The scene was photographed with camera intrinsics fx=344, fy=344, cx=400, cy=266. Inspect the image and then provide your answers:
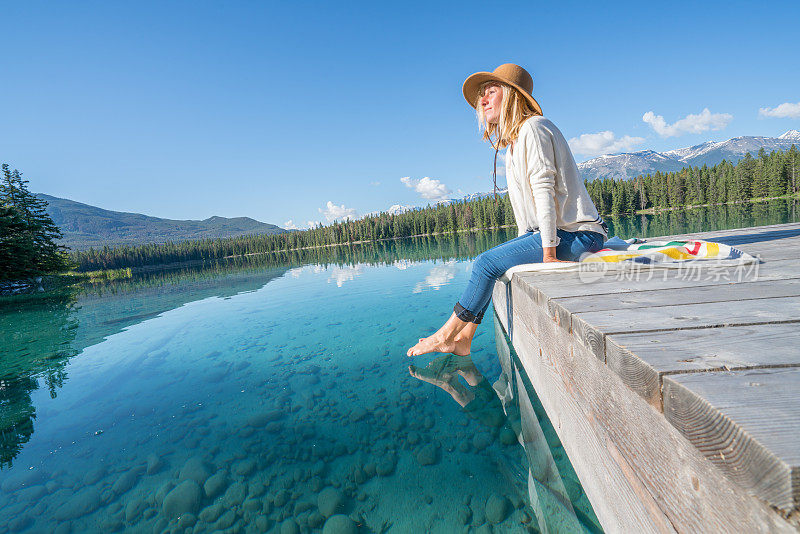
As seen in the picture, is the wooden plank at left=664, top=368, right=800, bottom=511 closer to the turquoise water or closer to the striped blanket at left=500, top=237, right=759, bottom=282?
the turquoise water

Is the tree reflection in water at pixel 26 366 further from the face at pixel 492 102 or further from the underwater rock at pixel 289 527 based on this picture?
the face at pixel 492 102

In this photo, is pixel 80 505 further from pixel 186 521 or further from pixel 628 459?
pixel 628 459

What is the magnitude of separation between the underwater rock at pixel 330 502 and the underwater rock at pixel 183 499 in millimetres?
907

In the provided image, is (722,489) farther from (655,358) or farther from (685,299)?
(685,299)

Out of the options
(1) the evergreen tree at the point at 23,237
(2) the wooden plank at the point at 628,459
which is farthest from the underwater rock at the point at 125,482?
(1) the evergreen tree at the point at 23,237

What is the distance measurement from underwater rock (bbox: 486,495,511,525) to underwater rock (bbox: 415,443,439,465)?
0.55 m

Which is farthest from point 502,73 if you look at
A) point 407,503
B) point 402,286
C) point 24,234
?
point 24,234

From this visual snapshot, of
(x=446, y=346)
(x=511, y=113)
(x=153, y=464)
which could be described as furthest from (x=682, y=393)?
(x=153, y=464)

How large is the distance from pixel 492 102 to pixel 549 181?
121cm

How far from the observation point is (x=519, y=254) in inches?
135

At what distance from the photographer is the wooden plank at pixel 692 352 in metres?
0.98

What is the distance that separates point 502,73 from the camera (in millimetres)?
3516

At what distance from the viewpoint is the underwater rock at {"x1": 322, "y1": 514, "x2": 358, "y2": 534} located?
88.3 inches

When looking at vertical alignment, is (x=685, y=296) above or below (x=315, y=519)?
above
